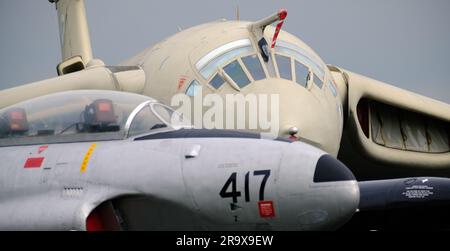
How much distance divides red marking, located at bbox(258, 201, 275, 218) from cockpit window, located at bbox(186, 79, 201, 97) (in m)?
6.16

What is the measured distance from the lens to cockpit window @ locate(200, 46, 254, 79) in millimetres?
13289

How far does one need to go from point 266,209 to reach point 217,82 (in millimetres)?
6208

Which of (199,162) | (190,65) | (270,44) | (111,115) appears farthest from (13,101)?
(199,162)

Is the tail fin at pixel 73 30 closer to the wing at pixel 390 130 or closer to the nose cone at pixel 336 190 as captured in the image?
the wing at pixel 390 130

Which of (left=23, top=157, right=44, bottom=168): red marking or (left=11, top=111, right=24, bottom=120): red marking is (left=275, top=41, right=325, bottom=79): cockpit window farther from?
(left=23, top=157, right=44, bottom=168): red marking

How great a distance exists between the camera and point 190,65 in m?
13.6

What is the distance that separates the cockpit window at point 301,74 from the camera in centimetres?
1310

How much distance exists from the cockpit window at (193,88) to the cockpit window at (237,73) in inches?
18.4

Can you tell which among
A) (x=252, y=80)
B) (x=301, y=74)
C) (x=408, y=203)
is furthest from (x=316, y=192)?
(x=301, y=74)

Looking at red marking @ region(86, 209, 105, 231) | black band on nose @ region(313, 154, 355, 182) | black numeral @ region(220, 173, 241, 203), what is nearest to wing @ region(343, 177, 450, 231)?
black band on nose @ region(313, 154, 355, 182)

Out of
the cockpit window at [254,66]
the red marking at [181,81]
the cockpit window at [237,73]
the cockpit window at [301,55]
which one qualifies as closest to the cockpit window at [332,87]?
the cockpit window at [301,55]

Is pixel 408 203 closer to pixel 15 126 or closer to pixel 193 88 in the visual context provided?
pixel 193 88

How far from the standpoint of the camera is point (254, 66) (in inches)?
519
